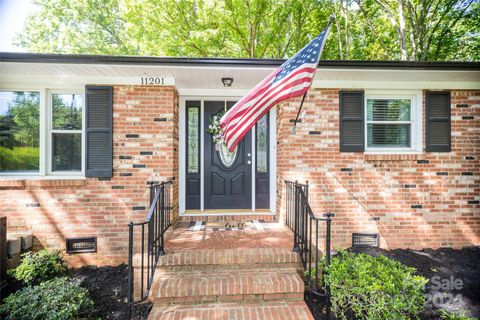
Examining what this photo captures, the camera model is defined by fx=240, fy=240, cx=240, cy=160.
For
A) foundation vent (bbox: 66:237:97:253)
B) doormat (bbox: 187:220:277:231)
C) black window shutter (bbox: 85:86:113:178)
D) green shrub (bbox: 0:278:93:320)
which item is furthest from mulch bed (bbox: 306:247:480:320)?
black window shutter (bbox: 85:86:113:178)

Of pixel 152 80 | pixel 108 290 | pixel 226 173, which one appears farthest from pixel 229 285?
pixel 152 80

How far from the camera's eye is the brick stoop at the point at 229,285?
2.60 m

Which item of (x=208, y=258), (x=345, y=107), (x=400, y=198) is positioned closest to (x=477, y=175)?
(x=400, y=198)

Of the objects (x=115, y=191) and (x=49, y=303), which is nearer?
(x=49, y=303)

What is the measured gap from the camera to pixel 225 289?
2.73 metres

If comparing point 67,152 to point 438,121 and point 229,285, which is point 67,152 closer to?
point 229,285

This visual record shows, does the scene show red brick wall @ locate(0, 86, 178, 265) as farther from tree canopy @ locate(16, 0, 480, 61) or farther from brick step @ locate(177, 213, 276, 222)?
tree canopy @ locate(16, 0, 480, 61)

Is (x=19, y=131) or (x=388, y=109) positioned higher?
(x=388, y=109)

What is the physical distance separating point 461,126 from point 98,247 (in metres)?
6.40

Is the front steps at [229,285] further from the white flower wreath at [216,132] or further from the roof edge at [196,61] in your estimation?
the roof edge at [196,61]

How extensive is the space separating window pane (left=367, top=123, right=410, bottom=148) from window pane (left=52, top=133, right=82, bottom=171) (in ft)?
16.3

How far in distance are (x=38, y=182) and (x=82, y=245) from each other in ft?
3.92

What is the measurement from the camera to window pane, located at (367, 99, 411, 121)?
4250mm

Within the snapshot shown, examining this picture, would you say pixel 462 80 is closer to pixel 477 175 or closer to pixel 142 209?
pixel 477 175
